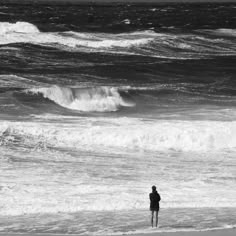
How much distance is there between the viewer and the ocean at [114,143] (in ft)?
58.4

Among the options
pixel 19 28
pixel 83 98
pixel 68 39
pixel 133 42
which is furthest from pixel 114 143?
pixel 19 28

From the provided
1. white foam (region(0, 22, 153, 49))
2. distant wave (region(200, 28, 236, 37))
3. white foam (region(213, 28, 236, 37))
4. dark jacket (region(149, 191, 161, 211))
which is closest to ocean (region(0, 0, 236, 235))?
dark jacket (region(149, 191, 161, 211))

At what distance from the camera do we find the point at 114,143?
2484 cm

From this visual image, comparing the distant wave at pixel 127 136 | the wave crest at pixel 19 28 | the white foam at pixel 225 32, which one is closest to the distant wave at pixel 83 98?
the distant wave at pixel 127 136

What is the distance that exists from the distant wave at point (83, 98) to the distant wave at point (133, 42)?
586 inches

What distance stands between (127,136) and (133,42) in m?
30.4

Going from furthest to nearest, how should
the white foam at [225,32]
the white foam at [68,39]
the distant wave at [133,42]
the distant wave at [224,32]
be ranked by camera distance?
the white foam at [225,32] < the distant wave at [224,32] < the white foam at [68,39] < the distant wave at [133,42]

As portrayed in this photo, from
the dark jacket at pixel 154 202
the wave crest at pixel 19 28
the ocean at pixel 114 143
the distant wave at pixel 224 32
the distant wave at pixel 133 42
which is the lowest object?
the dark jacket at pixel 154 202

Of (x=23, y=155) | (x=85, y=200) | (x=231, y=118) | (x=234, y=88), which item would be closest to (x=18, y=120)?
(x=23, y=155)

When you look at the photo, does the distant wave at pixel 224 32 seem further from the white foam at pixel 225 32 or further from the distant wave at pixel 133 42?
the distant wave at pixel 133 42

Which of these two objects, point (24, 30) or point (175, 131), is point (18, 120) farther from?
point (24, 30)

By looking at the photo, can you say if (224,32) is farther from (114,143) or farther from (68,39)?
(114,143)

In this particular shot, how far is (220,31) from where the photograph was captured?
69812mm

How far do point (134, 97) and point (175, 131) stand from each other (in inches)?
300
